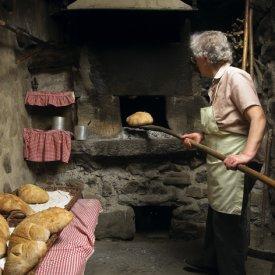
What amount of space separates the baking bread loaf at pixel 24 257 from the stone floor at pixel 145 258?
132 cm

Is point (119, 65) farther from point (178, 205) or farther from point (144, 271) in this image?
point (144, 271)

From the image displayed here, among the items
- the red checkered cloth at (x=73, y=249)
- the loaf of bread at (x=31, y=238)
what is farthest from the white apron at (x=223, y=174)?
the loaf of bread at (x=31, y=238)

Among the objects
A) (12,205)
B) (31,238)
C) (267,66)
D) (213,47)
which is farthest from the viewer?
(267,66)

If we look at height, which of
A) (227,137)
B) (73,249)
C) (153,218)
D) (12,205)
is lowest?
(153,218)

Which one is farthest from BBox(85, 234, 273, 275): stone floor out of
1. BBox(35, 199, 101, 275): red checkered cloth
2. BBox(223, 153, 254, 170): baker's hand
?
BBox(223, 153, 254, 170): baker's hand

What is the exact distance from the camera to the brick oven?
3594mm

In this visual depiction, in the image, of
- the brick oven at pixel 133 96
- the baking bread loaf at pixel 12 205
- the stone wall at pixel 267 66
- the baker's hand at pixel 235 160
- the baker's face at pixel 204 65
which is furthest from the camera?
the brick oven at pixel 133 96

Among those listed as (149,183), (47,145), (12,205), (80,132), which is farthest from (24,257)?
(149,183)

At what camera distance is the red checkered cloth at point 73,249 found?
164 cm

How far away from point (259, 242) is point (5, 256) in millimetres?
2337

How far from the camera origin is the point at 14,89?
306 centimetres

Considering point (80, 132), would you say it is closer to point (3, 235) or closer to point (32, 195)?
point (32, 195)

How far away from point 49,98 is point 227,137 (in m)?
1.76

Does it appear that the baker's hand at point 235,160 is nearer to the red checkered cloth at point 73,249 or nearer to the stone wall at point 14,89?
the red checkered cloth at point 73,249
